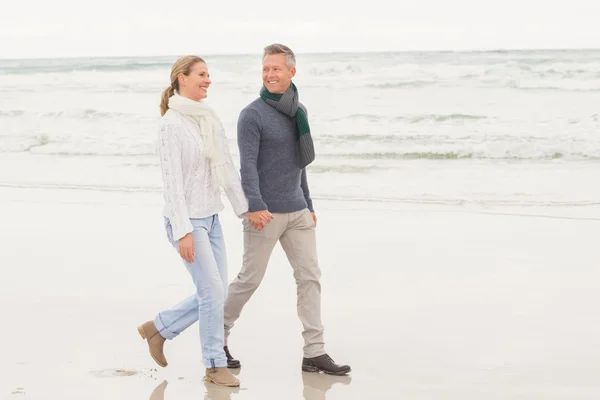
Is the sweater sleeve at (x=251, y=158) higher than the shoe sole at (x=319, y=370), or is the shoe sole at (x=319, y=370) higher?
the sweater sleeve at (x=251, y=158)

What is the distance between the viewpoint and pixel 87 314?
5637mm

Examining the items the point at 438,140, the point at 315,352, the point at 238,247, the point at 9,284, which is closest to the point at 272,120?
the point at 315,352

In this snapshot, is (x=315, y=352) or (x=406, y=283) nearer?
(x=315, y=352)

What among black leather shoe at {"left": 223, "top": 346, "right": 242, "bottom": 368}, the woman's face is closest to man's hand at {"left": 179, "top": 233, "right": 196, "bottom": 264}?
the woman's face

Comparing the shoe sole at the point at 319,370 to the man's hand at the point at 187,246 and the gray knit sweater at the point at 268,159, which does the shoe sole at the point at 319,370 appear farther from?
the man's hand at the point at 187,246

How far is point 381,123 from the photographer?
71.8 feet

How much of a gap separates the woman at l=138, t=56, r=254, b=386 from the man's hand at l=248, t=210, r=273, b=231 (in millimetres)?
47

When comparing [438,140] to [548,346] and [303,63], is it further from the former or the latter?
[303,63]

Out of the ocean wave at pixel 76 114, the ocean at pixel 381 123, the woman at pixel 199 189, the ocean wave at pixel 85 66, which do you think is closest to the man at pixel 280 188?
the woman at pixel 199 189

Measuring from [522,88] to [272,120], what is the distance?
977 inches

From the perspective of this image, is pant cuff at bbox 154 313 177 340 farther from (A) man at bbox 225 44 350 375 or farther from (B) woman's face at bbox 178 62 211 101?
(B) woman's face at bbox 178 62 211 101

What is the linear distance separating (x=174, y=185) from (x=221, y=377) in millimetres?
974

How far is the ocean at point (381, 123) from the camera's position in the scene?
12.7m

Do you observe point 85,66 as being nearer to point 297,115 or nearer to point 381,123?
point 381,123
